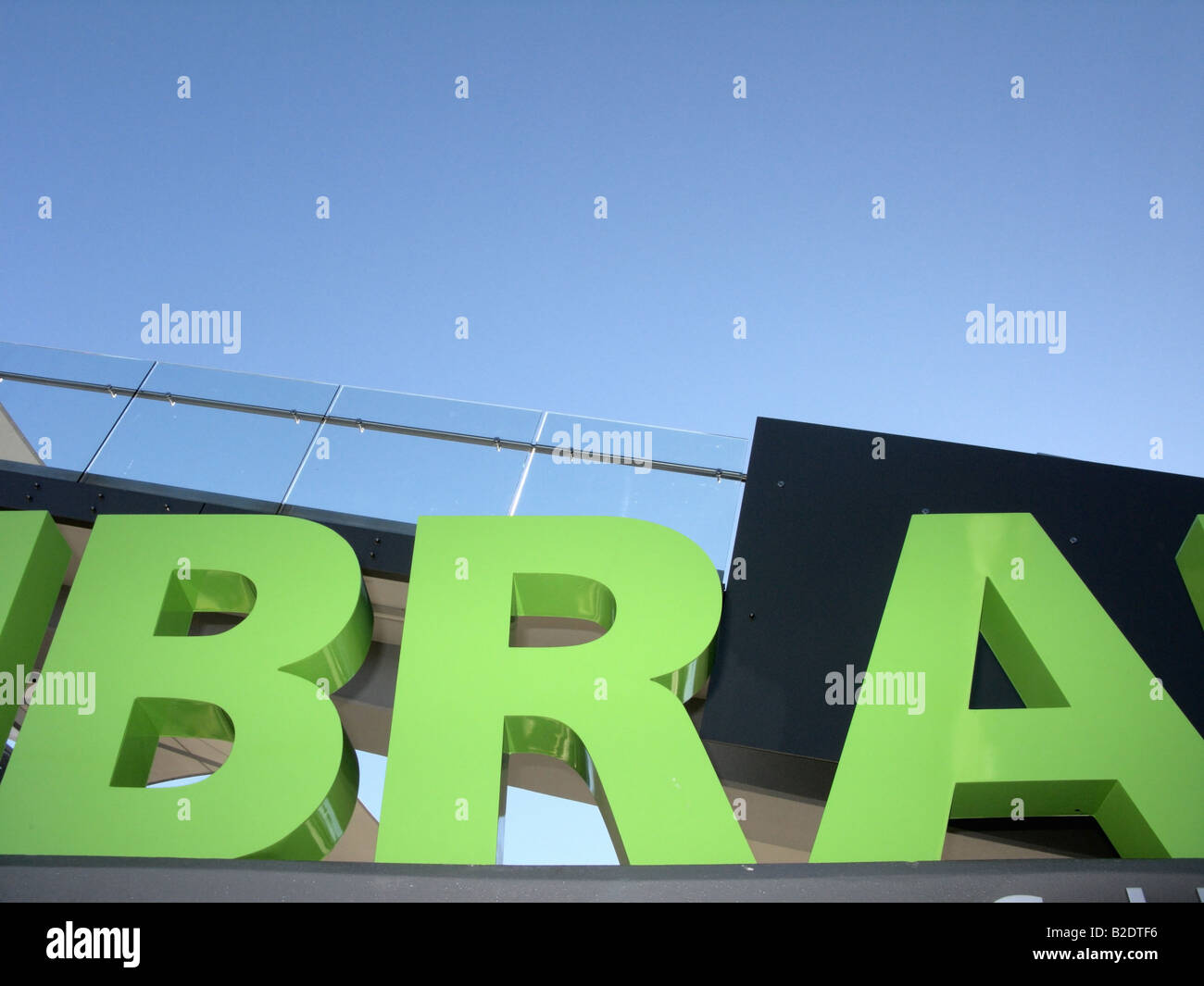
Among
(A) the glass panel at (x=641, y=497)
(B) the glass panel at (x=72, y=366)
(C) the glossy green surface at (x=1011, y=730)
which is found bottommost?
(C) the glossy green surface at (x=1011, y=730)

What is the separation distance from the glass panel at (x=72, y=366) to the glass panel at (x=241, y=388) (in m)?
0.22

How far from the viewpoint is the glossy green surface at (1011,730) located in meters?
4.68

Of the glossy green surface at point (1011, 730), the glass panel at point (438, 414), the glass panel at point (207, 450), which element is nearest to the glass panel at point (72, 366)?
the glass panel at point (207, 450)

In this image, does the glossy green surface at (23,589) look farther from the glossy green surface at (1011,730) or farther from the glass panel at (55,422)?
the glossy green surface at (1011,730)

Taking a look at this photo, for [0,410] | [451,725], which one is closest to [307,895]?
[451,725]

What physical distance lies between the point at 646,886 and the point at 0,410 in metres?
7.06

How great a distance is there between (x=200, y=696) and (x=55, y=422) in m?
3.63

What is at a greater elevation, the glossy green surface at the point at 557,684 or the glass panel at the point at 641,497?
the glass panel at the point at 641,497

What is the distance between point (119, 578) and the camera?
5.99 meters

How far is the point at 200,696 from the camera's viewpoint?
210 inches

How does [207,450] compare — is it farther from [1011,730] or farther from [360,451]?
[1011,730]

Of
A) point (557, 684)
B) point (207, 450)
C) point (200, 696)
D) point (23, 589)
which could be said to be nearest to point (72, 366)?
point (207, 450)

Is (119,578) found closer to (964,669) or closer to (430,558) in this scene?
(430,558)
